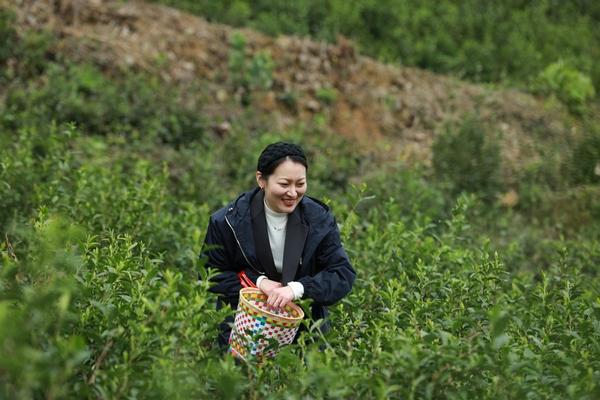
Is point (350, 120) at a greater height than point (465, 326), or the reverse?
point (350, 120)

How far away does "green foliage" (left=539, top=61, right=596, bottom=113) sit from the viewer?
37.9ft

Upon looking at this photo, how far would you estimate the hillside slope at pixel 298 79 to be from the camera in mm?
9164

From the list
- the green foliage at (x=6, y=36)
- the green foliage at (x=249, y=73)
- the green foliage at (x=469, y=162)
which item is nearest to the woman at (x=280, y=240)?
the green foliage at (x=469, y=162)

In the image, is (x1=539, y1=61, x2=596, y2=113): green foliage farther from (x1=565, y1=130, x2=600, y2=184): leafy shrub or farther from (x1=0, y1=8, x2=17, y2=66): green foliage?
(x1=0, y1=8, x2=17, y2=66): green foliage

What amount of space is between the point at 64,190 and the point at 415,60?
28.3 feet

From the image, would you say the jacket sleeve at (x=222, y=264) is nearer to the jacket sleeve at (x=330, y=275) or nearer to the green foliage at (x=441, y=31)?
the jacket sleeve at (x=330, y=275)

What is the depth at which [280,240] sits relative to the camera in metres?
3.36

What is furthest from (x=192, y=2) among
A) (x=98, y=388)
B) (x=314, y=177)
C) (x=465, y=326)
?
(x=98, y=388)

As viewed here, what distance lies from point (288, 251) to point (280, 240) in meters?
0.11

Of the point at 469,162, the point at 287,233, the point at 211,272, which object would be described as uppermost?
the point at 469,162

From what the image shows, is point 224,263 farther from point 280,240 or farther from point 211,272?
point 211,272

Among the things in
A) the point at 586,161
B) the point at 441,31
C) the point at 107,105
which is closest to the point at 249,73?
the point at 107,105

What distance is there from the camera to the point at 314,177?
7746 mm

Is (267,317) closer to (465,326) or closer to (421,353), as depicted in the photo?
(421,353)
